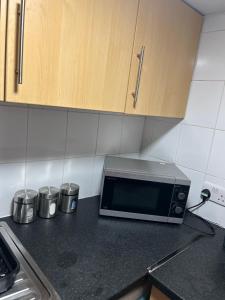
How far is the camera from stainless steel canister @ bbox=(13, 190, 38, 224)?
1029 mm

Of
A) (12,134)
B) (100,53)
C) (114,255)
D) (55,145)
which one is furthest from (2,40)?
(114,255)

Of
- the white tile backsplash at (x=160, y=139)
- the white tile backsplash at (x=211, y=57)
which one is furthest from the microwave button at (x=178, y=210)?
the white tile backsplash at (x=211, y=57)

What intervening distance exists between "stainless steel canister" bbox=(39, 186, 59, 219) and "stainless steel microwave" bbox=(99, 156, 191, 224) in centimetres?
23

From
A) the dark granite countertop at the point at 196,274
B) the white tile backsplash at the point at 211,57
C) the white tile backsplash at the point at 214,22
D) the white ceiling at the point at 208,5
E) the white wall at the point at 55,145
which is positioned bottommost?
the dark granite countertop at the point at 196,274

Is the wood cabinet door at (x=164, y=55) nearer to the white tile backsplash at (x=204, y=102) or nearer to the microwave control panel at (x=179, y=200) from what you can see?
the white tile backsplash at (x=204, y=102)

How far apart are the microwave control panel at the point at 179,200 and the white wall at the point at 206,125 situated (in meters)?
0.21

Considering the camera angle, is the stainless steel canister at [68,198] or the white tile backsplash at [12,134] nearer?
the white tile backsplash at [12,134]

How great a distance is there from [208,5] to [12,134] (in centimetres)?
108

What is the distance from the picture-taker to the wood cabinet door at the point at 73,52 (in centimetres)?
65

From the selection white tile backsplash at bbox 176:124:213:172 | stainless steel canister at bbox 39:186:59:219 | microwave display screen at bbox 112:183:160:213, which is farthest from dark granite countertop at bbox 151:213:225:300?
stainless steel canister at bbox 39:186:59:219

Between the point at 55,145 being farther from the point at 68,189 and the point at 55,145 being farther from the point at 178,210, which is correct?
the point at 178,210

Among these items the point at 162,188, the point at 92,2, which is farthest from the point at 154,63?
the point at 162,188

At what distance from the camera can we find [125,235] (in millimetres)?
1077

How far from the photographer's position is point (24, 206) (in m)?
1.03
